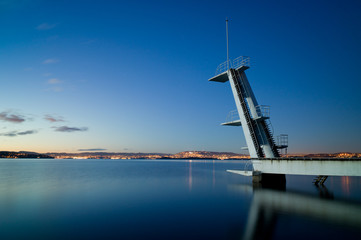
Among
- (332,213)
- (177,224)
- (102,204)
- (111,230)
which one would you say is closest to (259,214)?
(332,213)

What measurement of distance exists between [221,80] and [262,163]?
1149 cm

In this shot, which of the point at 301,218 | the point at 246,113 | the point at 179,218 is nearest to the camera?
the point at 301,218

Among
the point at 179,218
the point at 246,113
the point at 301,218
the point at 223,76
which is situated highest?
the point at 223,76

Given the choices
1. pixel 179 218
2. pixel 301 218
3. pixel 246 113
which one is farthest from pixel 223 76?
pixel 179 218

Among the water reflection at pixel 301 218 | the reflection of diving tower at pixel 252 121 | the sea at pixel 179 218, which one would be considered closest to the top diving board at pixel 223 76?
the reflection of diving tower at pixel 252 121

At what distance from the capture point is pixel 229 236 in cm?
1047

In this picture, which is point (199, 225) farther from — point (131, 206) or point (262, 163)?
point (262, 163)

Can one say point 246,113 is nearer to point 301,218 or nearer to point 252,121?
point 252,121

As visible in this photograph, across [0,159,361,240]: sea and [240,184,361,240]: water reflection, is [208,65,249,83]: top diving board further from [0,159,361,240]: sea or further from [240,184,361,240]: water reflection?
[240,184,361,240]: water reflection

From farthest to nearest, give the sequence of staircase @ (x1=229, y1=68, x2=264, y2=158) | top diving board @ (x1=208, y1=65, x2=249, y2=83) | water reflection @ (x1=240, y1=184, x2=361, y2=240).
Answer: top diving board @ (x1=208, y1=65, x2=249, y2=83)
staircase @ (x1=229, y1=68, x2=264, y2=158)
water reflection @ (x1=240, y1=184, x2=361, y2=240)

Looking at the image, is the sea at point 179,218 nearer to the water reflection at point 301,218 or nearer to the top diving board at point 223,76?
the water reflection at point 301,218

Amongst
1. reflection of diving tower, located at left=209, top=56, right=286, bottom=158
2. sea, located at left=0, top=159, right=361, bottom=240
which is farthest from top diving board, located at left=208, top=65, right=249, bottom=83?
sea, located at left=0, top=159, right=361, bottom=240

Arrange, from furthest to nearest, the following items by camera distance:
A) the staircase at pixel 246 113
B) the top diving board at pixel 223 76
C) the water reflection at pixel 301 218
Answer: the top diving board at pixel 223 76
the staircase at pixel 246 113
the water reflection at pixel 301 218

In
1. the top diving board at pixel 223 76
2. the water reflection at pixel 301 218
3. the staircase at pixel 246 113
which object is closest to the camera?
the water reflection at pixel 301 218
